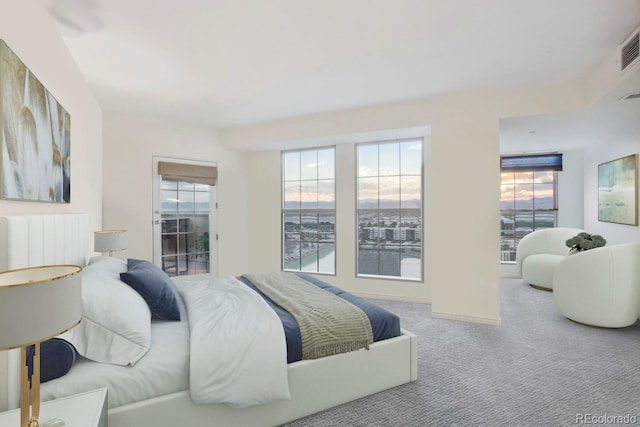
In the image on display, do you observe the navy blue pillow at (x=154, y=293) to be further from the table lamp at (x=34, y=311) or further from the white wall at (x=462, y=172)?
the white wall at (x=462, y=172)

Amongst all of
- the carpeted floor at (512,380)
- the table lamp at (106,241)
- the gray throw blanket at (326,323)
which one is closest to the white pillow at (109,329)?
the gray throw blanket at (326,323)

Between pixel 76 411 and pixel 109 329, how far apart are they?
427 mm

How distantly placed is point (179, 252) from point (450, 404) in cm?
402

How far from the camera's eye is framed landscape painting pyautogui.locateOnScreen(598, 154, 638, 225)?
3846mm

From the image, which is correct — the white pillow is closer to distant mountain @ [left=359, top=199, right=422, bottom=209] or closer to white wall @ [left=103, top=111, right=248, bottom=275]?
white wall @ [left=103, top=111, right=248, bottom=275]

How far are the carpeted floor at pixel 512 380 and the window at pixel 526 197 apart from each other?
2513 mm

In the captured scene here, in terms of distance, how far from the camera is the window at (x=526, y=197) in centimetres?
561

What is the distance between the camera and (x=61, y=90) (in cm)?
229

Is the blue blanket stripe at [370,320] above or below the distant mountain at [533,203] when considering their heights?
below
